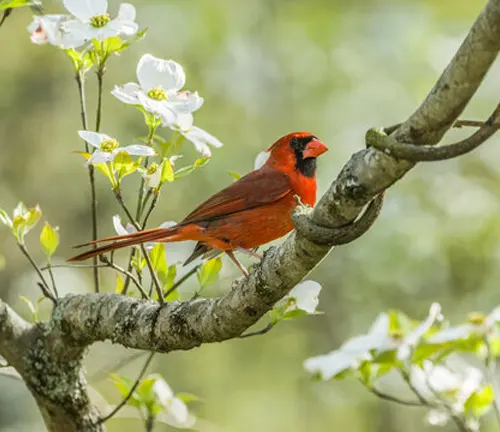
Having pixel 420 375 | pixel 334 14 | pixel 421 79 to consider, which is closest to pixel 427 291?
pixel 421 79

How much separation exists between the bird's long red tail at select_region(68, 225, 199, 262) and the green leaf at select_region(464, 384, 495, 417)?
792 millimetres

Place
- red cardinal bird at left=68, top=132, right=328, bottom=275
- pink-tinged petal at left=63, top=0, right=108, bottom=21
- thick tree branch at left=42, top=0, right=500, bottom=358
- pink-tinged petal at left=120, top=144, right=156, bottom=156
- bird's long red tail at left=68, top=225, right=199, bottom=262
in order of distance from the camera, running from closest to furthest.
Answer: thick tree branch at left=42, top=0, right=500, bottom=358 < pink-tinged petal at left=120, top=144, right=156, bottom=156 < pink-tinged petal at left=63, top=0, right=108, bottom=21 < bird's long red tail at left=68, top=225, right=199, bottom=262 < red cardinal bird at left=68, top=132, right=328, bottom=275

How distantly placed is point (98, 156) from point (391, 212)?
4.42 metres

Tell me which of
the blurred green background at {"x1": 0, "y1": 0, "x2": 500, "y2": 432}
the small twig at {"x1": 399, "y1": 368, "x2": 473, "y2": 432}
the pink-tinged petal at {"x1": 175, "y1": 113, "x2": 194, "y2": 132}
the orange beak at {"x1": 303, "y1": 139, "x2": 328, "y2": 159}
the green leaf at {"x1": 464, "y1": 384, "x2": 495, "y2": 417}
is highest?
the pink-tinged petal at {"x1": 175, "y1": 113, "x2": 194, "y2": 132}

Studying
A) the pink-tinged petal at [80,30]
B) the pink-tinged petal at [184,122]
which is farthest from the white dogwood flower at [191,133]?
the pink-tinged petal at [80,30]

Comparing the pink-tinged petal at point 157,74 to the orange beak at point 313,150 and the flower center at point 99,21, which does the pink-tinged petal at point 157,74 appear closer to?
the flower center at point 99,21

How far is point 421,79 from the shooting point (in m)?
6.50

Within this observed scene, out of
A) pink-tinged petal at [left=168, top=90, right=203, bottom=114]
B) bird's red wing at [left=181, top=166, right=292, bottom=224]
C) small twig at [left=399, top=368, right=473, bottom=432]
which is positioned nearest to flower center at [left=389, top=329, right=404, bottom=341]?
small twig at [left=399, top=368, right=473, bottom=432]

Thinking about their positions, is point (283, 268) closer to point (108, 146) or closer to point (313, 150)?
point (108, 146)

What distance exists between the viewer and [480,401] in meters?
2.19

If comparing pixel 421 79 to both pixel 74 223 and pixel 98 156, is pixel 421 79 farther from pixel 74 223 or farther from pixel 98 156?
pixel 98 156

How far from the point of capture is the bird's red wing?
2566 millimetres

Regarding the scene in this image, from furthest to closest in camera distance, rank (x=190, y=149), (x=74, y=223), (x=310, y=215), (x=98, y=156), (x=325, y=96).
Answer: (x=325, y=96)
(x=74, y=223)
(x=190, y=149)
(x=98, y=156)
(x=310, y=215)

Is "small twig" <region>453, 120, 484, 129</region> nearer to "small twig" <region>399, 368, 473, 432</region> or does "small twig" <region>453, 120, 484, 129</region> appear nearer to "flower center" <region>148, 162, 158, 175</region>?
"flower center" <region>148, 162, 158, 175</region>
